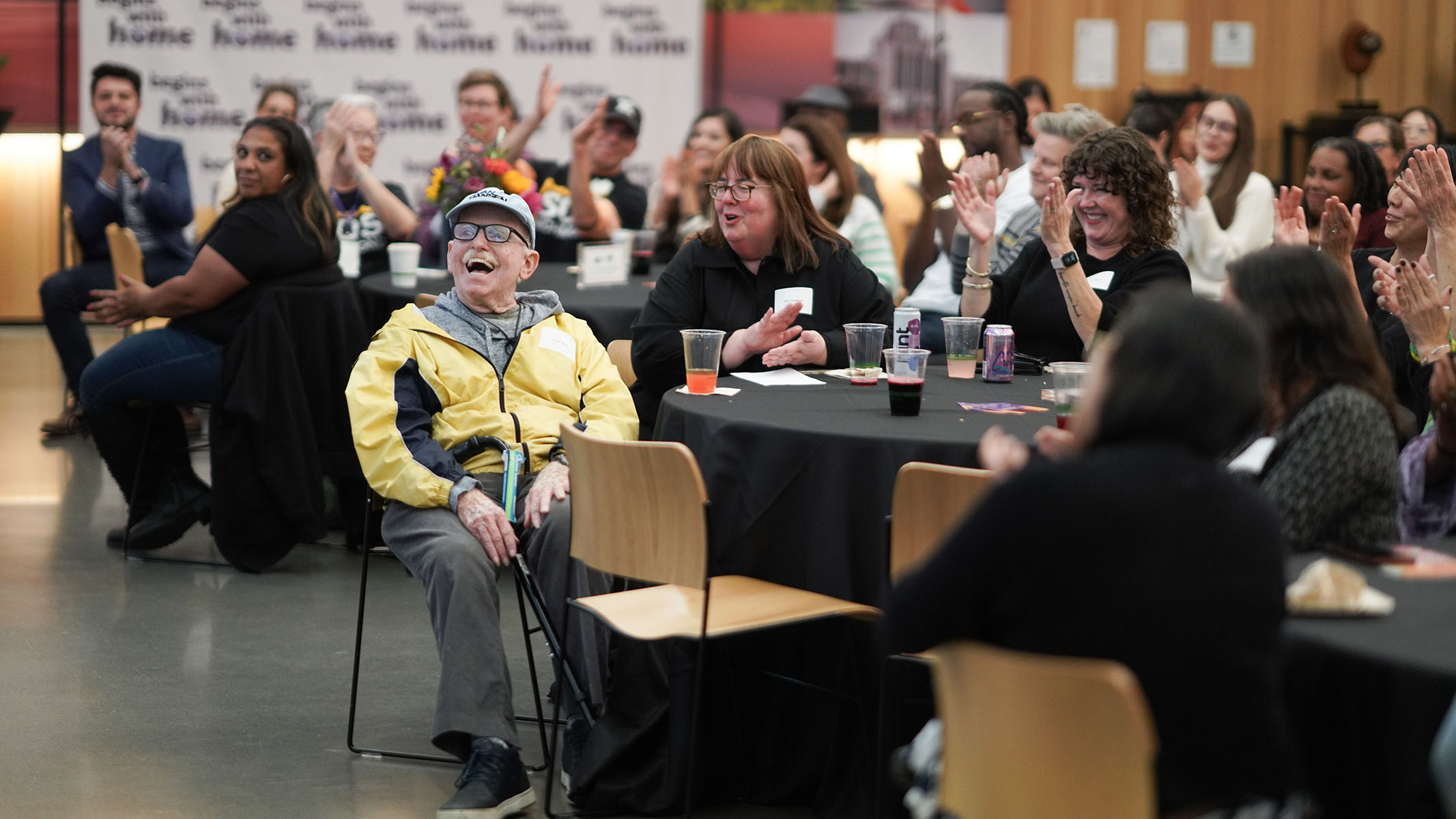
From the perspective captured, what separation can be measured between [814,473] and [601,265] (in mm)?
3120

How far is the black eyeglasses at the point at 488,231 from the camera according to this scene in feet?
11.6

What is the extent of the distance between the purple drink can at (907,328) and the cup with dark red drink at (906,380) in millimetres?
584

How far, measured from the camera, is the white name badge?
5.81 m

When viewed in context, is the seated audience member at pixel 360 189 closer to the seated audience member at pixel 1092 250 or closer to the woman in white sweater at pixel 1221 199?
the seated audience member at pixel 1092 250

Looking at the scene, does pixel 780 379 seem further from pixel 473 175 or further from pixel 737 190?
pixel 473 175

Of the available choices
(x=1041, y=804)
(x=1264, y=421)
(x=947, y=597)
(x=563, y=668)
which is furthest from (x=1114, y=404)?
(x=563, y=668)

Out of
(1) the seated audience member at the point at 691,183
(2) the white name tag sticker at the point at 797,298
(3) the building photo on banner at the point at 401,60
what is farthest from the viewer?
(3) the building photo on banner at the point at 401,60

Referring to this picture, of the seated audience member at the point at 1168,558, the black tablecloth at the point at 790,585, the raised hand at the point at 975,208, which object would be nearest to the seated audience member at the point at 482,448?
the black tablecloth at the point at 790,585

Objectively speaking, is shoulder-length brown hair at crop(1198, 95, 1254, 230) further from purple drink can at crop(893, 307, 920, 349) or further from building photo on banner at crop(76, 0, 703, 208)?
building photo on banner at crop(76, 0, 703, 208)

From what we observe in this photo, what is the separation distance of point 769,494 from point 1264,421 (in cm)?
107

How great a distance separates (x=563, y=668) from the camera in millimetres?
3283

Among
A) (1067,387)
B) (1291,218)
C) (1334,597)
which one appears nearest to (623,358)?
(1067,387)

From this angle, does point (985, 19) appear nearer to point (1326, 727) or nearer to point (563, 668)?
point (563, 668)

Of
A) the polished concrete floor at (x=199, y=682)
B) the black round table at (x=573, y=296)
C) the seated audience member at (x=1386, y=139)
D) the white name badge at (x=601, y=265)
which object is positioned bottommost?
the polished concrete floor at (x=199, y=682)
